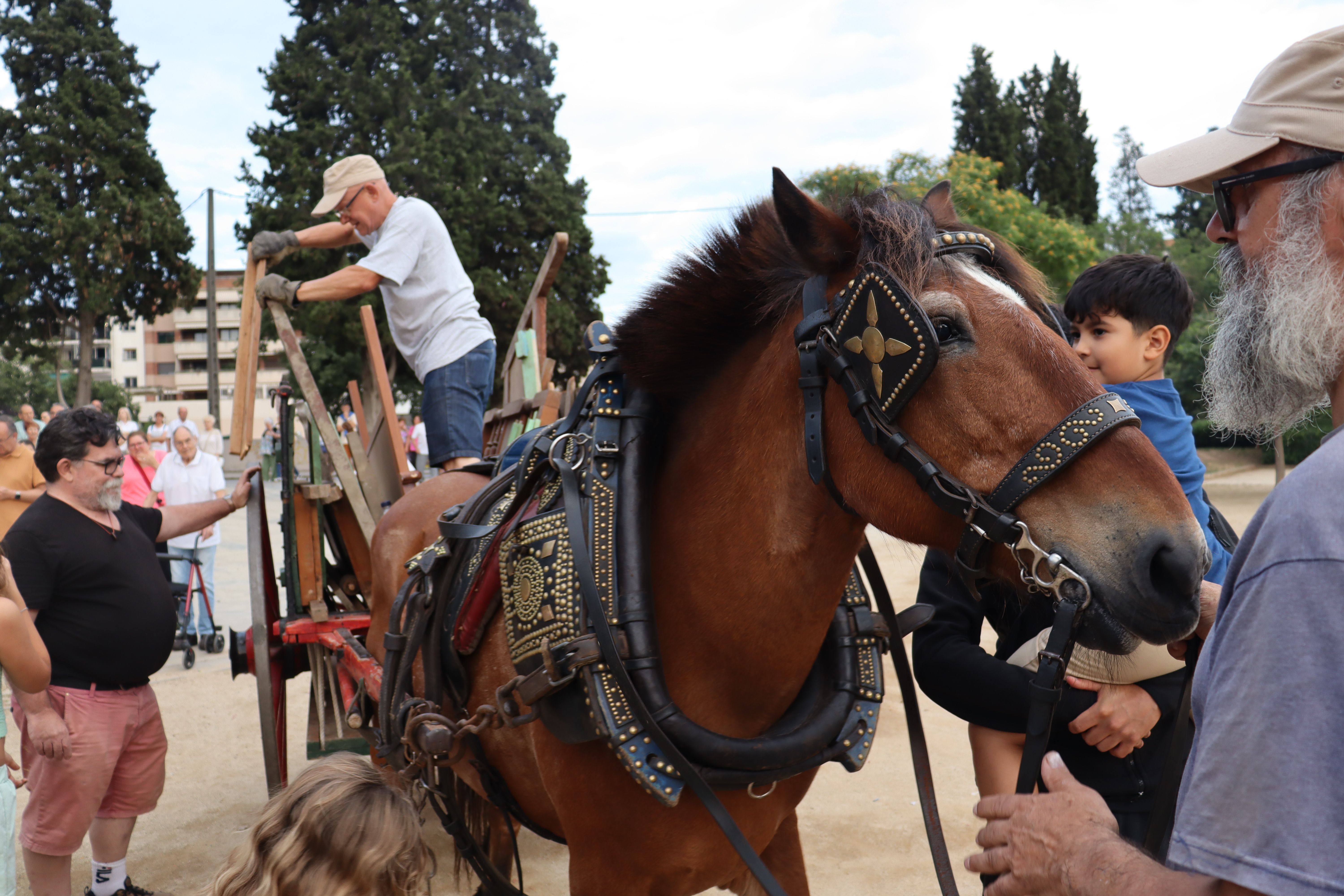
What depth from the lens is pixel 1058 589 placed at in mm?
1295

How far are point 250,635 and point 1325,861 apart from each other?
406cm

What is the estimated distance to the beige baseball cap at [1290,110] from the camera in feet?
3.22

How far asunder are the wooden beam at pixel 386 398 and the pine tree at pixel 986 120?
102 ft

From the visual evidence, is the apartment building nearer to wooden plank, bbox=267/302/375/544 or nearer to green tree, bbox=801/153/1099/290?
green tree, bbox=801/153/1099/290

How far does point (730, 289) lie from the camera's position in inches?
71.7

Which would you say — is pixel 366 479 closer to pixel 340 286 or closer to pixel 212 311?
pixel 340 286

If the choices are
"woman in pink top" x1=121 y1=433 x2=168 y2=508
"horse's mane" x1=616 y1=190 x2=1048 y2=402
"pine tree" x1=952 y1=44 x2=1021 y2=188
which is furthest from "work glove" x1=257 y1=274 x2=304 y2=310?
"pine tree" x1=952 y1=44 x2=1021 y2=188

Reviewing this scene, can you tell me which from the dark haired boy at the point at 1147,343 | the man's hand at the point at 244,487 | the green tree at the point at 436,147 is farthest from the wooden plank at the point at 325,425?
the green tree at the point at 436,147

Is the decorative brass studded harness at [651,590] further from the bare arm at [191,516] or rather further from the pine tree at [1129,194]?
the pine tree at [1129,194]

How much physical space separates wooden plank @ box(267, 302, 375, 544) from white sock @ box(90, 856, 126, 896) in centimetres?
162

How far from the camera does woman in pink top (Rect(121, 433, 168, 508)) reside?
7.62 meters

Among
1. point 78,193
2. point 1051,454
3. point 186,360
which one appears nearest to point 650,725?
point 1051,454

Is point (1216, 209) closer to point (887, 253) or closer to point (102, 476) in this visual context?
point (887, 253)

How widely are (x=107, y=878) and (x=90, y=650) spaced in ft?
3.13
